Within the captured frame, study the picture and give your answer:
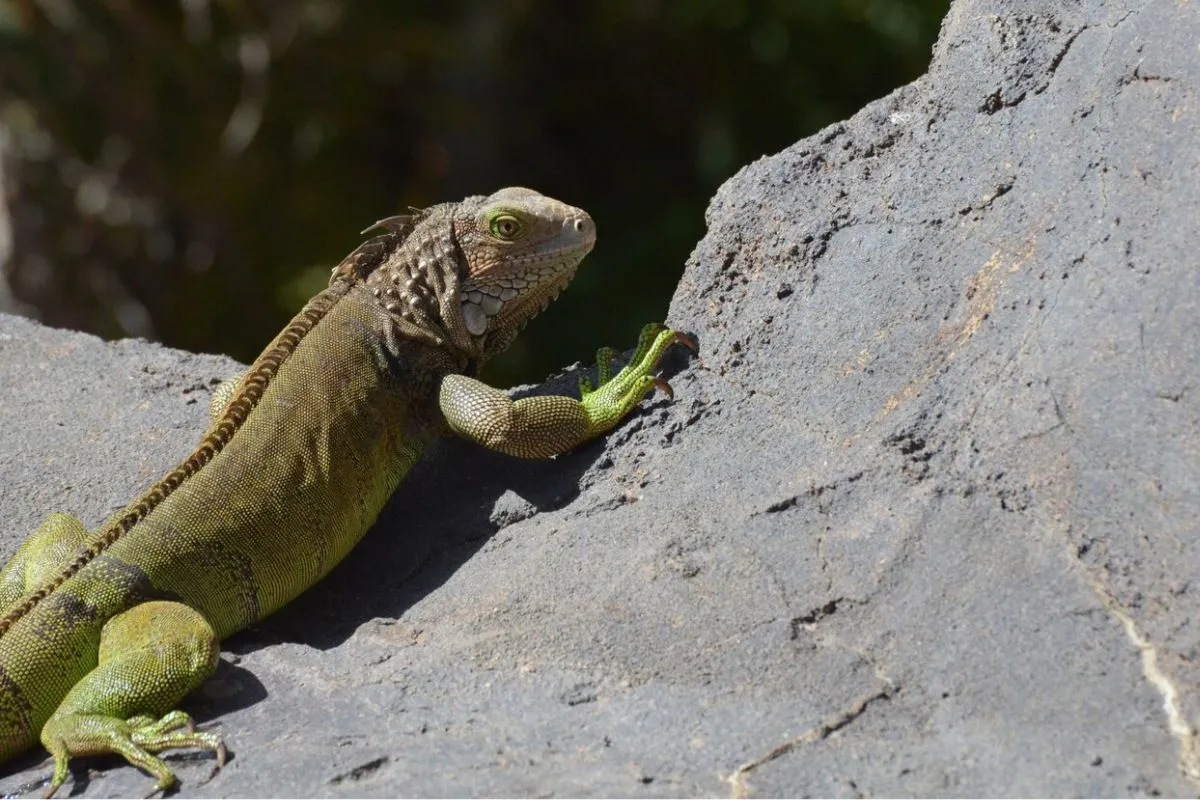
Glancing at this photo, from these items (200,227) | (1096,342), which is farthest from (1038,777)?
(200,227)

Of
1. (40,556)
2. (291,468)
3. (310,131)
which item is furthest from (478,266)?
(310,131)

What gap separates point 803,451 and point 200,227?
7.56 meters

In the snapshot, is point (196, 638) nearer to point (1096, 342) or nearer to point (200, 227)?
point (1096, 342)

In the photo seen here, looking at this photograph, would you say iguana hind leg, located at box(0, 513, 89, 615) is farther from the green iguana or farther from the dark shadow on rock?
the dark shadow on rock

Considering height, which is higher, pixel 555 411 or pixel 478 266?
pixel 478 266

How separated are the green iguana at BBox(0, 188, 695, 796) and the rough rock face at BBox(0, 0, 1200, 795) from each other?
0.16 meters

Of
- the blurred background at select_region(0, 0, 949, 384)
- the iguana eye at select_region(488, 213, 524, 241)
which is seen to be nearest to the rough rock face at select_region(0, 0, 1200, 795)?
the iguana eye at select_region(488, 213, 524, 241)

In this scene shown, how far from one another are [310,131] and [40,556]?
680 cm

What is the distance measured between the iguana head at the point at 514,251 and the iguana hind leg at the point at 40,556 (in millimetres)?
1755

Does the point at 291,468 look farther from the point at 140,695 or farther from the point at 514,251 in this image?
the point at 514,251

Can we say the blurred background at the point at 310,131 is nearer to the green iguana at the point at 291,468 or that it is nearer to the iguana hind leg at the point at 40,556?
the green iguana at the point at 291,468

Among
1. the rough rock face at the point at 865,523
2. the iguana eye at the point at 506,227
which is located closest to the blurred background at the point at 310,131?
the iguana eye at the point at 506,227

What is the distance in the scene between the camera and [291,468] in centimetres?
A: 546

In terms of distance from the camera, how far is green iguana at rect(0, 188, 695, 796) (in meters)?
4.72
